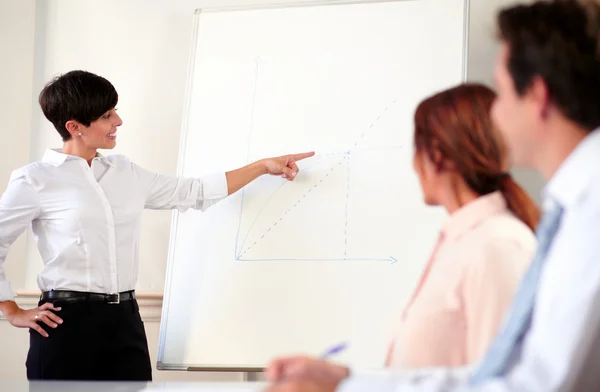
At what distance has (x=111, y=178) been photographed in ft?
6.93

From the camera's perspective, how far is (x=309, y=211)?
2.07 meters

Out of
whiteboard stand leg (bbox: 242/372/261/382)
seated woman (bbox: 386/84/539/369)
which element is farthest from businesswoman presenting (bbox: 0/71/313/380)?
seated woman (bbox: 386/84/539/369)

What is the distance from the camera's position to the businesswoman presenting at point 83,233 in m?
2.01

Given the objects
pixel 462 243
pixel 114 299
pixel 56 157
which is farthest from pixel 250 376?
pixel 462 243

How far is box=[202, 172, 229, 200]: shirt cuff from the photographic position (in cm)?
214

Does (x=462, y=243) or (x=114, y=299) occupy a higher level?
(x=462, y=243)

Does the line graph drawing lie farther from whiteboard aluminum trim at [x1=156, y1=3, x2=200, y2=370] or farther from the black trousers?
the black trousers

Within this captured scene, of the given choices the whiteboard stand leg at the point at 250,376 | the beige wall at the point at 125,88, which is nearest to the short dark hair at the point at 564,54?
the whiteboard stand leg at the point at 250,376

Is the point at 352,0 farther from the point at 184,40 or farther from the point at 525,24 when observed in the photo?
the point at 525,24

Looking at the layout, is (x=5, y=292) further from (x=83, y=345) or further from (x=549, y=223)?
(x=549, y=223)

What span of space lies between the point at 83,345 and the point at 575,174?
1.50 metres

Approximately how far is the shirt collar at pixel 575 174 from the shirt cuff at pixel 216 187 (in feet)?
4.29

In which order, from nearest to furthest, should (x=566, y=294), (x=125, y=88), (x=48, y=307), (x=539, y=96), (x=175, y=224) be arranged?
(x=566, y=294) → (x=539, y=96) → (x=48, y=307) → (x=175, y=224) → (x=125, y=88)

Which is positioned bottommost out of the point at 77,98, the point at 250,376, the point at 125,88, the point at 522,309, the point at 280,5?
the point at 250,376
